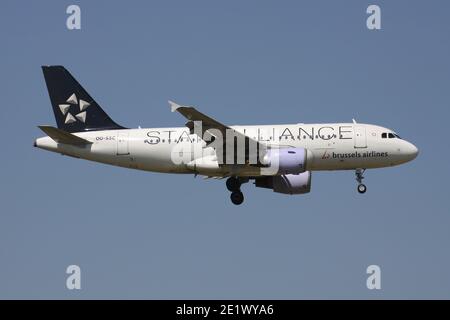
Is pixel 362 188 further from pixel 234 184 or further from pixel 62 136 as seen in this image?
pixel 62 136

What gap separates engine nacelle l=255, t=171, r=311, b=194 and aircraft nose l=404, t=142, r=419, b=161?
18.9 feet

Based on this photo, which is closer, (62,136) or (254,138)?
(254,138)

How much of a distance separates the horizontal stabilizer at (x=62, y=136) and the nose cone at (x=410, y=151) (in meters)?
18.1

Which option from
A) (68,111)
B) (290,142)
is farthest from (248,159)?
(68,111)

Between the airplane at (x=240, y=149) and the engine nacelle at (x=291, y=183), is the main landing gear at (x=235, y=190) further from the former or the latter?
the engine nacelle at (x=291, y=183)

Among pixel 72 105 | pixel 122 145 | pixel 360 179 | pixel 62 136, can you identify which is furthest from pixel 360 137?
pixel 72 105

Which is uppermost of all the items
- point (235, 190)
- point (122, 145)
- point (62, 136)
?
point (62, 136)

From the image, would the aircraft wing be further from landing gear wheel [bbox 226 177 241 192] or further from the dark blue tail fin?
the dark blue tail fin

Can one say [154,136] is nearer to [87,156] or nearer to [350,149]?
[87,156]

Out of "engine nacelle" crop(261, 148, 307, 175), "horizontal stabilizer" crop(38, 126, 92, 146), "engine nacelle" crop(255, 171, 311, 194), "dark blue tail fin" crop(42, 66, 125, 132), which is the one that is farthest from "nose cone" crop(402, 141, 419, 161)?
"horizontal stabilizer" crop(38, 126, 92, 146)

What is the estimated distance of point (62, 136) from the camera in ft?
191

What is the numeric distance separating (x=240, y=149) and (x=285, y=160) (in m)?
2.69

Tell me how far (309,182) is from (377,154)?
4.58 m

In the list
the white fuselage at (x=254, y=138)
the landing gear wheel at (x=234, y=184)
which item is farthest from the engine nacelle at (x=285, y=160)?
the landing gear wheel at (x=234, y=184)
